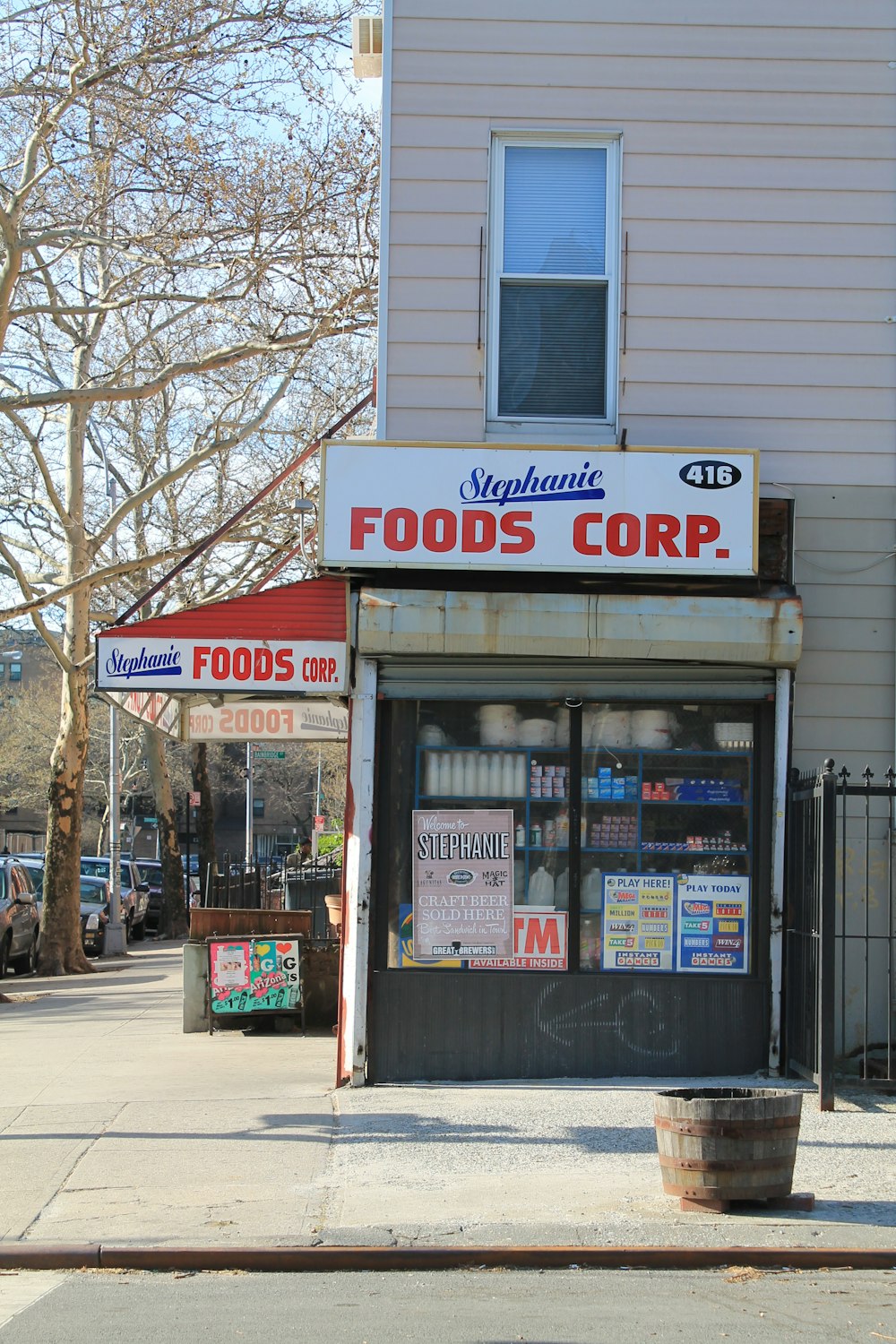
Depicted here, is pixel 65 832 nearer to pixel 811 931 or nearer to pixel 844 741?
pixel 844 741

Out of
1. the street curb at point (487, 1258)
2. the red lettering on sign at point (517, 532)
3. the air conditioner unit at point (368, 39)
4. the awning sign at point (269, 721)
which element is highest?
the air conditioner unit at point (368, 39)

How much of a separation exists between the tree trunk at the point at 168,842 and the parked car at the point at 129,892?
2.20 feet

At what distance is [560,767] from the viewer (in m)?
9.39

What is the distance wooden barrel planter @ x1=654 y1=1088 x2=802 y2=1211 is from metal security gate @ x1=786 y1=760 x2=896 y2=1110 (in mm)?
1867

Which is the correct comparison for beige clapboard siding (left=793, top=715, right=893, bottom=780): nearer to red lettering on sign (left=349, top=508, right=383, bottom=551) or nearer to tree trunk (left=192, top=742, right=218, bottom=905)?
red lettering on sign (left=349, top=508, right=383, bottom=551)

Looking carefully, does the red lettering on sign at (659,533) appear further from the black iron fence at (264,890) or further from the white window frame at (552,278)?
the black iron fence at (264,890)

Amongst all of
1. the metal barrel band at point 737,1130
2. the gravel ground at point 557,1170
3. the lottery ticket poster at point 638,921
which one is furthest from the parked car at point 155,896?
the metal barrel band at point 737,1130

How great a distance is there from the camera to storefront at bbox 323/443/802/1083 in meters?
9.04

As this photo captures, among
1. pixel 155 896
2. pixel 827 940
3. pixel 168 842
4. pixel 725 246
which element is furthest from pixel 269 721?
pixel 155 896

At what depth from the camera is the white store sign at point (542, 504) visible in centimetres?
903

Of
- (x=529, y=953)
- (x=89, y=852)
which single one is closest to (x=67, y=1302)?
(x=529, y=953)

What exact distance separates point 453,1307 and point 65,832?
1690cm

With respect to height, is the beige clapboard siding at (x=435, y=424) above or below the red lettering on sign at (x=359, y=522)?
above

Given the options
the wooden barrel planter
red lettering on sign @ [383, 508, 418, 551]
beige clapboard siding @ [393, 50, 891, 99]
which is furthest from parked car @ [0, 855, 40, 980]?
the wooden barrel planter
